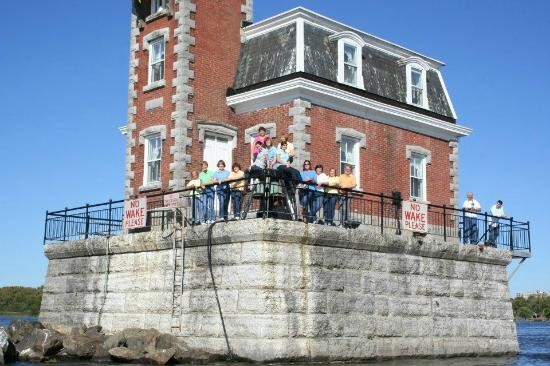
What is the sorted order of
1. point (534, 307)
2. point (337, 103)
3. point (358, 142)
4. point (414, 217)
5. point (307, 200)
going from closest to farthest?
1. point (307, 200)
2. point (414, 217)
3. point (337, 103)
4. point (358, 142)
5. point (534, 307)

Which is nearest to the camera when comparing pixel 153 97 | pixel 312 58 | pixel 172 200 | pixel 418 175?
pixel 172 200

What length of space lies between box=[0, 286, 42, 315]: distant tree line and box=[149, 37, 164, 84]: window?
6164 cm

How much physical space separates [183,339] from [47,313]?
7.10m

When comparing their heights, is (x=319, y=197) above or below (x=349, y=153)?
below

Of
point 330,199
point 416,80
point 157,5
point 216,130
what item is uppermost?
point 157,5

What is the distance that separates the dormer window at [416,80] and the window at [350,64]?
257 cm

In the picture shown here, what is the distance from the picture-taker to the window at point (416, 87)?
27078 mm

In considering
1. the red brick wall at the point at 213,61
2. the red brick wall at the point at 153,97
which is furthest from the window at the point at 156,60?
the red brick wall at the point at 213,61

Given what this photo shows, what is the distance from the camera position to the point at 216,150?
24016 millimetres

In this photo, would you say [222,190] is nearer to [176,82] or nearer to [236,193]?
[236,193]

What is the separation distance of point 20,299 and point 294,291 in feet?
240

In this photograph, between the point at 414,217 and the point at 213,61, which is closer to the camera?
the point at 414,217

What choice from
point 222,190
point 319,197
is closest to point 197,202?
point 222,190

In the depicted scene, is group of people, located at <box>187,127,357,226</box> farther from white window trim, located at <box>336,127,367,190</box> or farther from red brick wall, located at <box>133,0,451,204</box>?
white window trim, located at <box>336,127,367,190</box>
